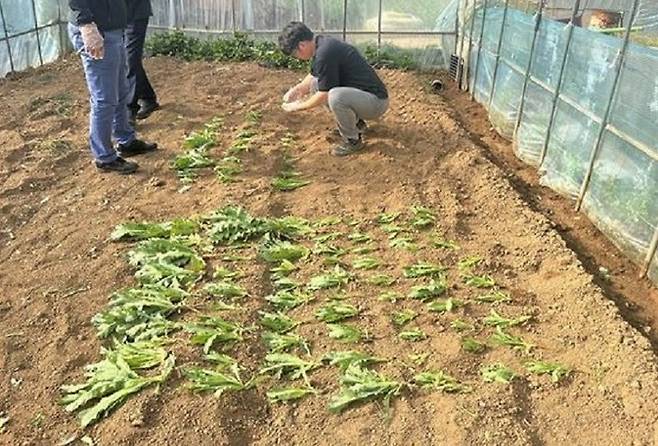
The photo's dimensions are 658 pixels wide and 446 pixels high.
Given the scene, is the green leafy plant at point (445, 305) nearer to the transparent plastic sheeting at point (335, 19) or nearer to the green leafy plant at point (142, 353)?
the green leafy plant at point (142, 353)

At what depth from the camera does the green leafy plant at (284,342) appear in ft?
11.6

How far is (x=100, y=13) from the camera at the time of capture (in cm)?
519

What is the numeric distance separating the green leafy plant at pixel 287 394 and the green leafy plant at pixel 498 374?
0.93 meters

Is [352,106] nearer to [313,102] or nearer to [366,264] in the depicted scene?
[313,102]

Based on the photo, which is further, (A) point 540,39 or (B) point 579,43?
(A) point 540,39

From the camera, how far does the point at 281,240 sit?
186 inches

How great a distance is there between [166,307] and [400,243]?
1.77m

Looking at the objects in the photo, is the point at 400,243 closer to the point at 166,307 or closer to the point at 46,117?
the point at 166,307

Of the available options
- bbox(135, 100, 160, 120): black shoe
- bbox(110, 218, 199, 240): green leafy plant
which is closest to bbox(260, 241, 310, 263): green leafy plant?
bbox(110, 218, 199, 240): green leafy plant

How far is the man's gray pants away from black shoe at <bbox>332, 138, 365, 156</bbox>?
0.05 m

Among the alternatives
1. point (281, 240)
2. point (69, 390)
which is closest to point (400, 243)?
point (281, 240)

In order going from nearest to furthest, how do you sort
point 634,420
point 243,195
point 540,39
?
point 634,420 → point 243,195 → point 540,39

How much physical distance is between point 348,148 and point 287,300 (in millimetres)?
2643

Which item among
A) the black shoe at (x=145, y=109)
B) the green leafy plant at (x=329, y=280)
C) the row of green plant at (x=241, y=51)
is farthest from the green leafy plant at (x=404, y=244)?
the row of green plant at (x=241, y=51)
